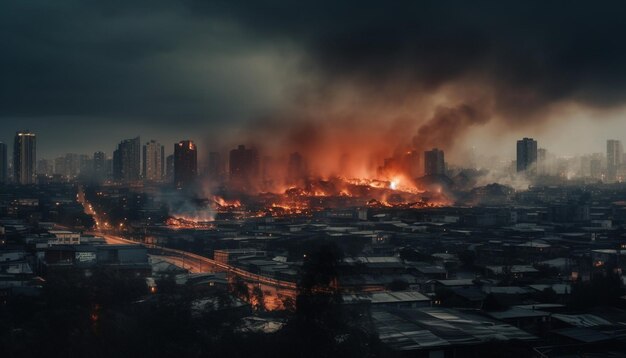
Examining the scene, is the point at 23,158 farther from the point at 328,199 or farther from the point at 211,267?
the point at 211,267

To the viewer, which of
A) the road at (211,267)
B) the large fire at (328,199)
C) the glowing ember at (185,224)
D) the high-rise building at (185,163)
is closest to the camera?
the road at (211,267)

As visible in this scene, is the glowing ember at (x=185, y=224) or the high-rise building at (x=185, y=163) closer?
the glowing ember at (x=185, y=224)

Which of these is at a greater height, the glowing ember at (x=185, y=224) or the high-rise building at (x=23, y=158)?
the high-rise building at (x=23, y=158)

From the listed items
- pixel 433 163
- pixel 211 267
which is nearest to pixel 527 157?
pixel 433 163

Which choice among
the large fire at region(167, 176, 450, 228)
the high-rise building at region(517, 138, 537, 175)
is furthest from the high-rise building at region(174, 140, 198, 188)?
the high-rise building at region(517, 138, 537, 175)

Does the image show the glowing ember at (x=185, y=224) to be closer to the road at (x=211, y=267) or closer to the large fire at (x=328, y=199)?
the large fire at (x=328, y=199)

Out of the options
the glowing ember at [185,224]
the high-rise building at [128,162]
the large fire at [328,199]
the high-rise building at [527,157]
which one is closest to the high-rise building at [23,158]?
the high-rise building at [128,162]

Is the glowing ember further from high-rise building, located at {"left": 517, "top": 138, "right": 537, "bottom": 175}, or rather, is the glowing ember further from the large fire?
high-rise building, located at {"left": 517, "top": 138, "right": 537, "bottom": 175}

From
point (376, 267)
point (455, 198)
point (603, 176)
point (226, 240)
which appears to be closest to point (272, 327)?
point (376, 267)
